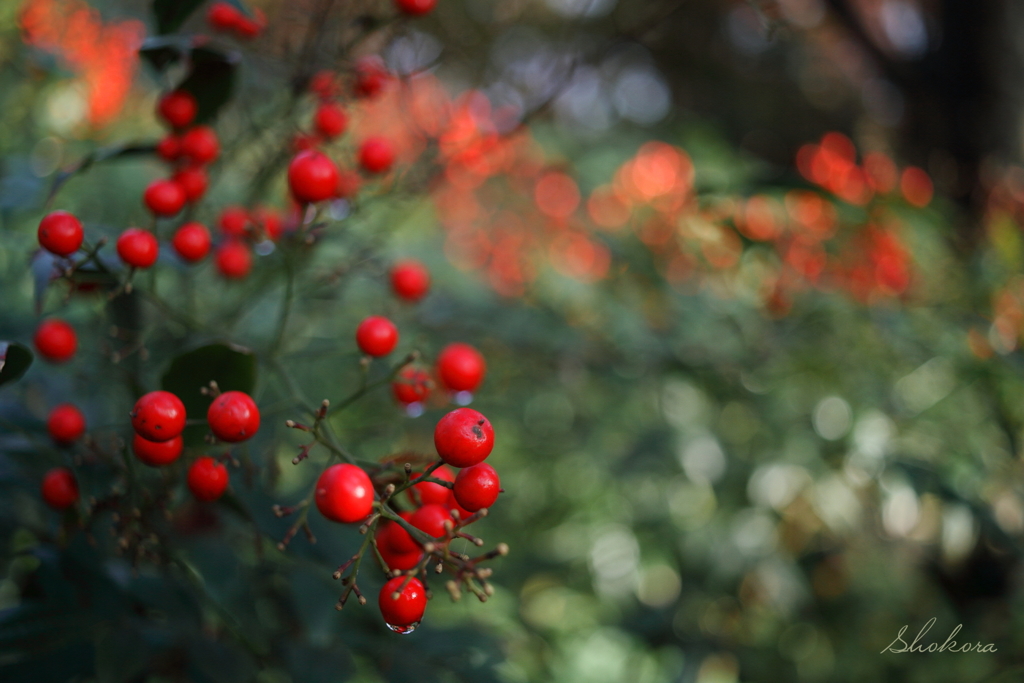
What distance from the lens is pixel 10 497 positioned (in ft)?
2.53

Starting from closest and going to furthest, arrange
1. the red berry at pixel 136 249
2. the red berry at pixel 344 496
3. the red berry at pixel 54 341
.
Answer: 1. the red berry at pixel 344 496
2. the red berry at pixel 136 249
3. the red berry at pixel 54 341

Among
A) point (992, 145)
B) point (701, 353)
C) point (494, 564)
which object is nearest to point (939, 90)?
point (992, 145)

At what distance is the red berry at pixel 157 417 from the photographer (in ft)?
1.68

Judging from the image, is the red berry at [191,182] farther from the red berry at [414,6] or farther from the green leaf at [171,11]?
the red berry at [414,6]

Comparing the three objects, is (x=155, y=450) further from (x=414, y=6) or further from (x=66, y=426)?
(x=414, y=6)

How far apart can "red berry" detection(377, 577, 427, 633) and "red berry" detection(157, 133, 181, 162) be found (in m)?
0.59

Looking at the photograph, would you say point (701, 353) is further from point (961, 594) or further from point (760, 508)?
point (961, 594)

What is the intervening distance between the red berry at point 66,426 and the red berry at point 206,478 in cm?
19

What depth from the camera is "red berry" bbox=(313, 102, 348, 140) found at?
82 centimetres

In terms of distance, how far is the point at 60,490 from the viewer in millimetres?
632

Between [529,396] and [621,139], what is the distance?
2.30 metres

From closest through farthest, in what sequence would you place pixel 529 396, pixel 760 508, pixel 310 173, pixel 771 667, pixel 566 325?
pixel 310 173 < pixel 760 508 < pixel 771 667 < pixel 566 325 < pixel 529 396

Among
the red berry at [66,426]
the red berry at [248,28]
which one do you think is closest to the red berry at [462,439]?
the red berry at [66,426]

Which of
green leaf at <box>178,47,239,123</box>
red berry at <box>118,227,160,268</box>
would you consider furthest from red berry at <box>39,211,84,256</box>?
green leaf at <box>178,47,239,123</box>
